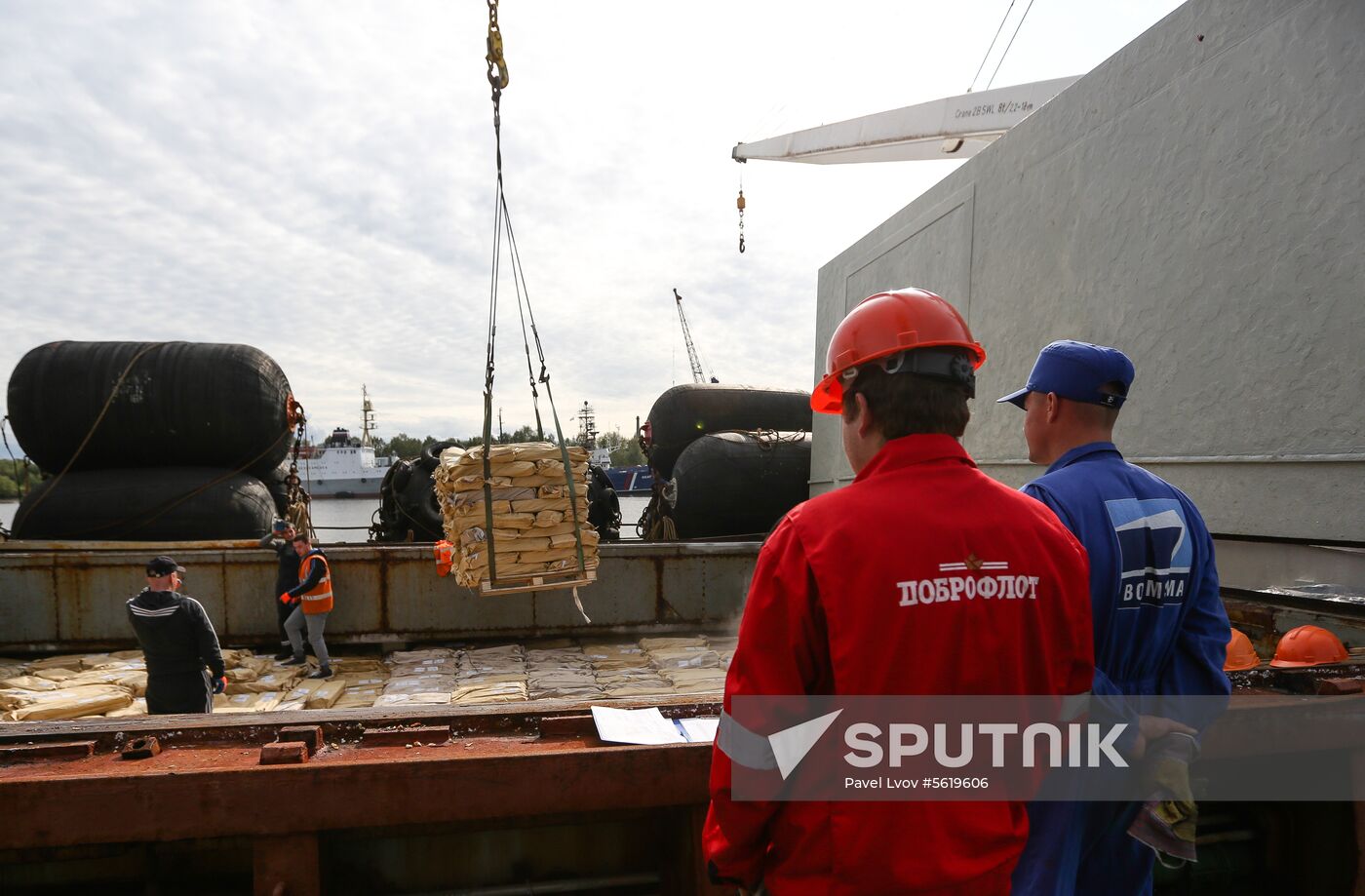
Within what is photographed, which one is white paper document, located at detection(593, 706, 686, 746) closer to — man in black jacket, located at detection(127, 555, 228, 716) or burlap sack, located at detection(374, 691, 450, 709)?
man in black jacket, located at detection(127, 555, 228, 716)

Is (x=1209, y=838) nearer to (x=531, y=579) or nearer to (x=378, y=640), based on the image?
(x=531, y=579)

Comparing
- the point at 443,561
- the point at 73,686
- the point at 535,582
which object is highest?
the point at 535,582

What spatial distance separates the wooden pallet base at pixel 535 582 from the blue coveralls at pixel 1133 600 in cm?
497

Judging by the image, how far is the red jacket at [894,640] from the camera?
1.46 metres

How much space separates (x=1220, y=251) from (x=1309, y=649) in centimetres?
349

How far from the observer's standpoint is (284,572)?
9.34m

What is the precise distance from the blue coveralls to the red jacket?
2.17 feet

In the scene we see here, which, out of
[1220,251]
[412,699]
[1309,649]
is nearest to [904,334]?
[1309,649]

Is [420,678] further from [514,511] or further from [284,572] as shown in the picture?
[514,511]

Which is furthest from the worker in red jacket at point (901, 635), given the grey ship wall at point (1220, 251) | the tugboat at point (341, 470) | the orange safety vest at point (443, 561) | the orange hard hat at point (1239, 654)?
the tugboat at point (341, 470)

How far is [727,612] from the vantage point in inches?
430

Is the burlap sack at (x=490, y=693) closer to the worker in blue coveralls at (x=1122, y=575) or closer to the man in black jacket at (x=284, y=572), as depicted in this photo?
the man in black jacket at (x=284, y=572)

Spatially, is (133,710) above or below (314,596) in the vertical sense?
below

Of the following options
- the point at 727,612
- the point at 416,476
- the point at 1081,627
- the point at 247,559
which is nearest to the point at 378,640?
the point at 247,559
